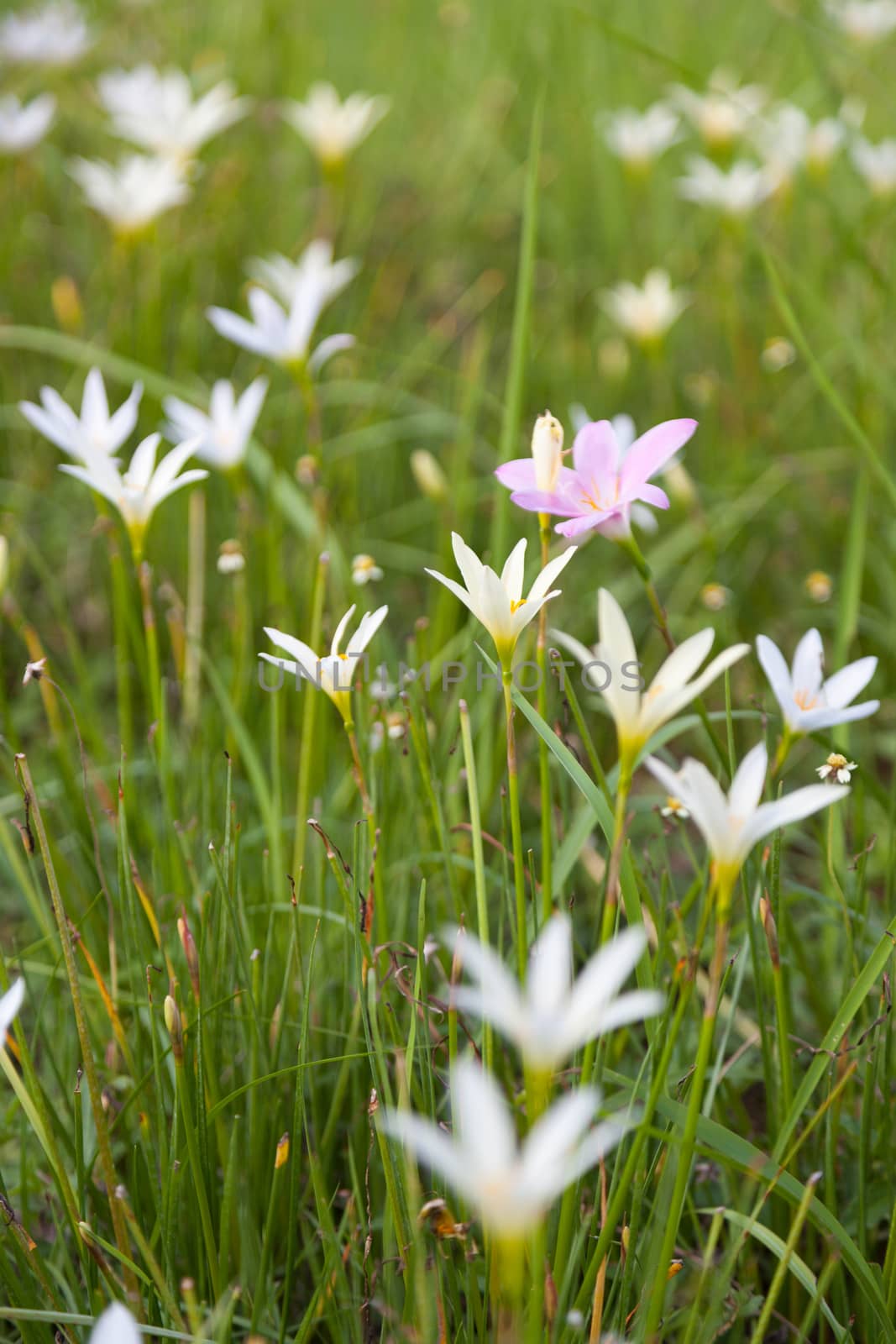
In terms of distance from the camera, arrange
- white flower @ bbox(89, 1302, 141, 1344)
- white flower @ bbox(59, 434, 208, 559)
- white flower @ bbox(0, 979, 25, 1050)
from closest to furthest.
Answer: white flower @ bbox(89, 1302, 141, 1344)
white flower @ bbox(0, 979, 25, 1050)
white flower @ bbox(59, 434, 208, 559)

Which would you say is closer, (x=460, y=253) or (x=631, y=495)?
(x=631, y=495)

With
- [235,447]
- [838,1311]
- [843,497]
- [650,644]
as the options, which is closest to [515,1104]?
[838,1311]

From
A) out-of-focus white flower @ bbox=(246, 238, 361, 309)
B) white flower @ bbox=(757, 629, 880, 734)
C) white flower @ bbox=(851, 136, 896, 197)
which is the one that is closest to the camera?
white flower @ bbox=(757, 629, 880, 734)

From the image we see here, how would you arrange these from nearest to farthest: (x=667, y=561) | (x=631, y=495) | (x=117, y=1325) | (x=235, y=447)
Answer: (x=117, y=1325), (x=631, y=495), (x=235, y=447), (x=667, y=561)

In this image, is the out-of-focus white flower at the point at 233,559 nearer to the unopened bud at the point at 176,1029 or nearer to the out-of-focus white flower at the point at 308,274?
the out-of-focus white flower at the point at 308,274

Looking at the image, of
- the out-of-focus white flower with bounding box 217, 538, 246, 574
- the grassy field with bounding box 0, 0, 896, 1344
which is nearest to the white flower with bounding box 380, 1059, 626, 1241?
the grassy field with bounding box 0, 0, 896, 1344

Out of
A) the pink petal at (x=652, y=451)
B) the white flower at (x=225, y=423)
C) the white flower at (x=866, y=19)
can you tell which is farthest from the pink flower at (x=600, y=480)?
the white flower at (x=866, y=19)

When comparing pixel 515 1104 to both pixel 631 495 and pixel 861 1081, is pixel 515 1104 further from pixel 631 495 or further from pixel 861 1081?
pixel 631 495

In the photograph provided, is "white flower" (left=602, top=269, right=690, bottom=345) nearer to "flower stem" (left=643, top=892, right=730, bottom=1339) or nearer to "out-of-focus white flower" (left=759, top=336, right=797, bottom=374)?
"out-of-focus white flower" (left=759, top=336, right=797, bottom=374)
